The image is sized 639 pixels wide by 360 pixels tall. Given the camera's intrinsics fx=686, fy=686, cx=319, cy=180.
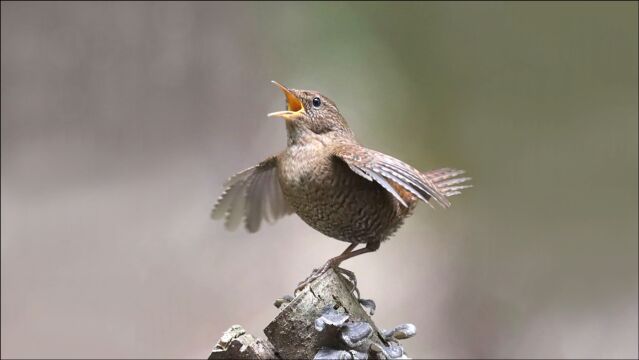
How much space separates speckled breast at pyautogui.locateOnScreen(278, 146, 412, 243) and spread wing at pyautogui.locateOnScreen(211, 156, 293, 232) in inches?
11.3

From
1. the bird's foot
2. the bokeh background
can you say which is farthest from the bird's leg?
the bokeh background

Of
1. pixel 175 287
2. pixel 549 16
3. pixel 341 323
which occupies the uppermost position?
pixel 549 16

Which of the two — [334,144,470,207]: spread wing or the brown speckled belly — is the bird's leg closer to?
the brown speckled belly

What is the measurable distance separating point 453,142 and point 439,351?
103cm

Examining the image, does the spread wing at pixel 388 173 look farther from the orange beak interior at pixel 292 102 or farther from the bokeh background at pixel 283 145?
the bokeh background at pixel 283 145

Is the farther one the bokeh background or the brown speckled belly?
the bokeh background

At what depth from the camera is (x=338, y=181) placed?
1609 mm

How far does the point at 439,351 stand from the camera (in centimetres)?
323

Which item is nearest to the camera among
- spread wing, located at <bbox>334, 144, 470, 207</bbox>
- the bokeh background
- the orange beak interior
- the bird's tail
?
spread wing, located at <bbox>334, 144, 470, 207</bbox>

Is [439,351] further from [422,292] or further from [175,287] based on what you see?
[175,287]

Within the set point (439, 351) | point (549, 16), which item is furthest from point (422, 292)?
point (549, 16)

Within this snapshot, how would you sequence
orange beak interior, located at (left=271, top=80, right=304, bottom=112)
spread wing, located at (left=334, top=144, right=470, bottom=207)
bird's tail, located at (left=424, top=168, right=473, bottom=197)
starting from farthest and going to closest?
bird's tail, located at (left=424, top=168, right=473, bottom=197) → orange beak interior, located at (left=271, top=80, right=304, bottom=112) → spread wing, located at (left=334, top=144, right=470, bottom=207)

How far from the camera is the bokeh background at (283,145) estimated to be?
3.29 meters

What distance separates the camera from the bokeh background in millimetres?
3285
